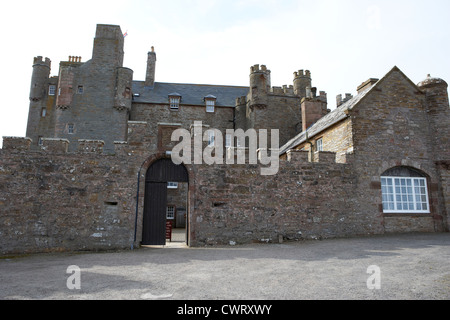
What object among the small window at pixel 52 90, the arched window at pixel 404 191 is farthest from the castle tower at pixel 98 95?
the arched window at pixel 404 191

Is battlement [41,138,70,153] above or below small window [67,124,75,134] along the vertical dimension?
below

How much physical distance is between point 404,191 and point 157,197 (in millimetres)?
11919

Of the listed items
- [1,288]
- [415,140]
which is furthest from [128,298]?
[415,140]

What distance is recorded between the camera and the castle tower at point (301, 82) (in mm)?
30188

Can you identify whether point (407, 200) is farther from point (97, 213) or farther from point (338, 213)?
point (97, 213)

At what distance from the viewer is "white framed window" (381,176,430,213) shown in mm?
14445

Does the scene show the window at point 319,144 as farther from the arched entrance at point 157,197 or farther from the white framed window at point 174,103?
the white framed window at point 174,103

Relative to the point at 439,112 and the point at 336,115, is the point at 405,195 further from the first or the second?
the point at 336,115

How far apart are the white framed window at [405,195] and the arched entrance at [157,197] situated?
970 centimetres

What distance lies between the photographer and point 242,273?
7477mm

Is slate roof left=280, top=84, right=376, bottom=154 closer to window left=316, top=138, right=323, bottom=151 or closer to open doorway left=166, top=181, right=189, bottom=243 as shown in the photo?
window left=316, top=138, right=323, bottom=151

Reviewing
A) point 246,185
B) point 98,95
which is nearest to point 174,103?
point 98,95

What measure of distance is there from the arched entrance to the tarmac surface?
3.76 feet

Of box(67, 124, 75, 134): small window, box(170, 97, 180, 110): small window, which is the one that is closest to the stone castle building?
box(67, 124, 75, 134): small window
